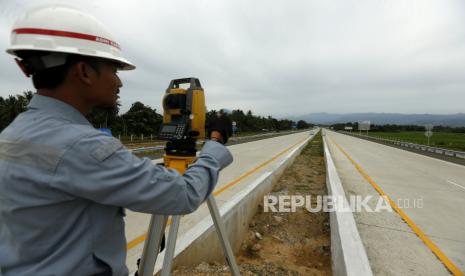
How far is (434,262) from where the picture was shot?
11.5 ft

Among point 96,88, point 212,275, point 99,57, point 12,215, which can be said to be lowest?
point 212,275

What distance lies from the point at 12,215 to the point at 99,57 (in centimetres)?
72

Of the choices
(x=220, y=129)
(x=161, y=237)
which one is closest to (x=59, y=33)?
(x=220, y=129)

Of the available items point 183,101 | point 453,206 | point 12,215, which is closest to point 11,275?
point 12,215

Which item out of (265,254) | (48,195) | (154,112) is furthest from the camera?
(154,112)

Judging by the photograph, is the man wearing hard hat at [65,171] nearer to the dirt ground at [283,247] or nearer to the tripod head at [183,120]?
the tripod head at [183,120]

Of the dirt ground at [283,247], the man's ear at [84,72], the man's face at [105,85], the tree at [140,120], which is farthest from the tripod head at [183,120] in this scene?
the tree at [140,120]

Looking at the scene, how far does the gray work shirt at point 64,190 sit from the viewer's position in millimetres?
1025

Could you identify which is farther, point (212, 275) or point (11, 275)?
point (212, 275)

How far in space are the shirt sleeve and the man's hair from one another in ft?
1.02

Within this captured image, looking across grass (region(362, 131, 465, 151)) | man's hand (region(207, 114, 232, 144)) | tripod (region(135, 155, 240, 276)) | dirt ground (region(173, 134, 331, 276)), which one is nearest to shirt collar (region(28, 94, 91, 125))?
man's hand (region(207, 114, 232, 144))

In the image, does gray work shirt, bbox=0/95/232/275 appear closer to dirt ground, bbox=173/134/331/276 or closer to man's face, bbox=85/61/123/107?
man's face, bbox=85/61/123/107

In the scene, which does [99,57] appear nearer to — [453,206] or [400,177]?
[453,206]

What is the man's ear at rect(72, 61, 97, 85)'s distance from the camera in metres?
1.15
